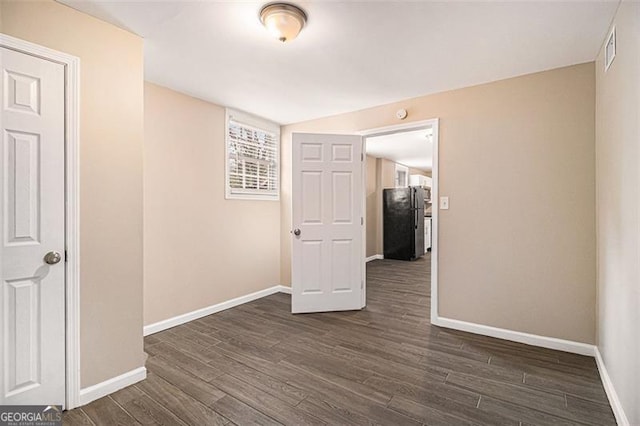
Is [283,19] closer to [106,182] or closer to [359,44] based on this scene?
[359,44]

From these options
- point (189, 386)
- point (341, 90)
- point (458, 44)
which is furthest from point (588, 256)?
point (189, 386)

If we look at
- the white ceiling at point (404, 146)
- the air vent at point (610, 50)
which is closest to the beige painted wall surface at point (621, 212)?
the air vent at point (610, 50)

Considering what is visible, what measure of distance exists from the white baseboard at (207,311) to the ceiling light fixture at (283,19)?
2788 millimetres

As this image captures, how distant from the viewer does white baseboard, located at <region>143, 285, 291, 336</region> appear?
114 inches

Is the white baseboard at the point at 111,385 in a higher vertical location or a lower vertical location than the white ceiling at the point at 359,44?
lower

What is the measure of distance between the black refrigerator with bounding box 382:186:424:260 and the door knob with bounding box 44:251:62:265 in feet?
→ 20.0

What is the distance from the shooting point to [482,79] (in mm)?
2758

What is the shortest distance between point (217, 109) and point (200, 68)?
Result: 957mm

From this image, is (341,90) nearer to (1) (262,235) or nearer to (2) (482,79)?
(2) (482,79)

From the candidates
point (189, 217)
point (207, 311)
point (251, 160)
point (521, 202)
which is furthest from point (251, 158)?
point (521, 202)

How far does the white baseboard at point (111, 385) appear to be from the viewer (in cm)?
182

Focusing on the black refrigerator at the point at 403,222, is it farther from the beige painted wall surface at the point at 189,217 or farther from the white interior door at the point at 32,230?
the white interior door at the point at 32,230

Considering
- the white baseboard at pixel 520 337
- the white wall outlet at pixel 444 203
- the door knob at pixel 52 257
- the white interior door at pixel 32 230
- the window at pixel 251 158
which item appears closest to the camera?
the white interior door at pixel 32 230

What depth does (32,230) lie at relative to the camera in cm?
165
